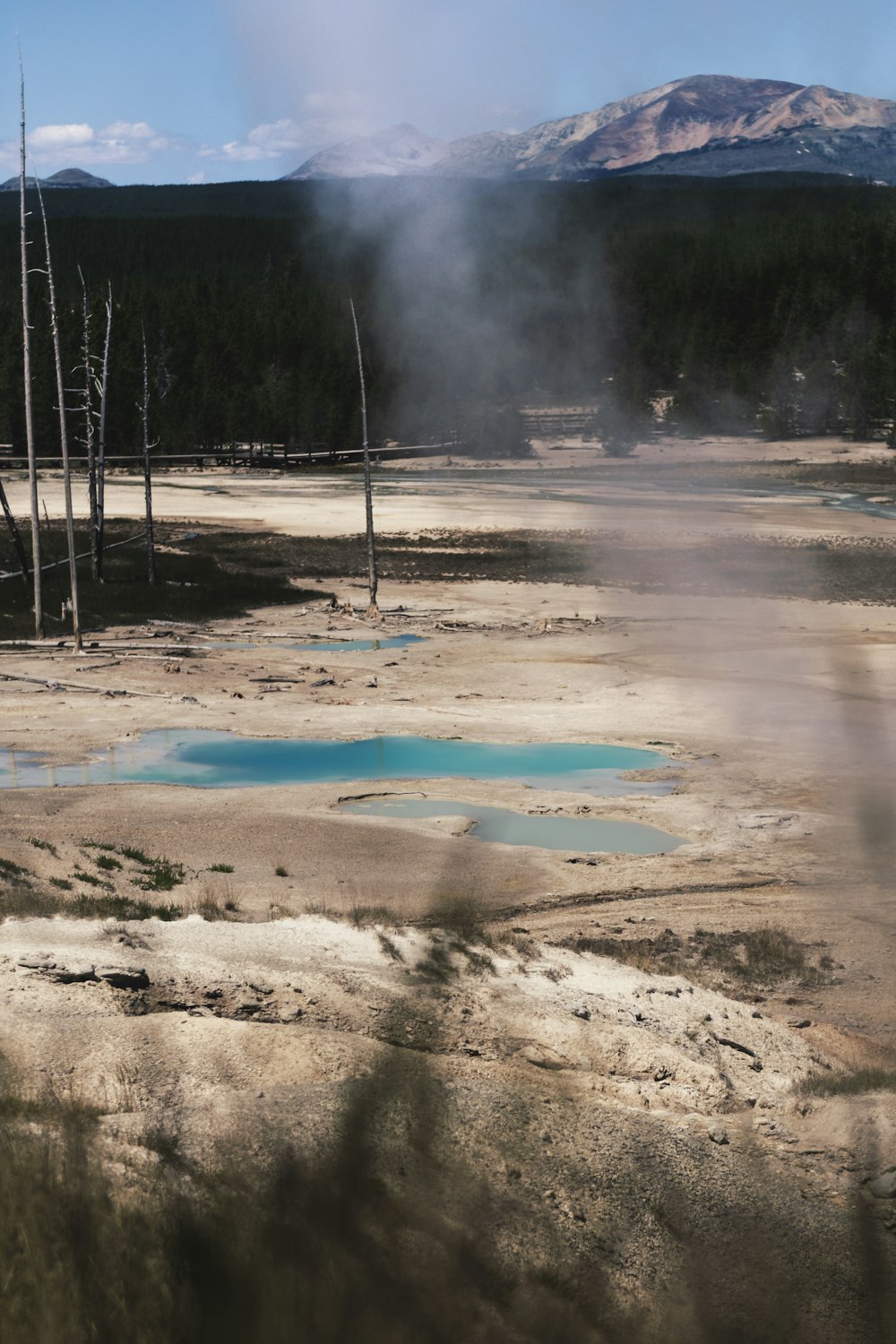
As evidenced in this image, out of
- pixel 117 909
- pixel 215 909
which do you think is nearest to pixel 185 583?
pixel 215 909

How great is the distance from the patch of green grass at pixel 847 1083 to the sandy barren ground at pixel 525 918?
0.11 m

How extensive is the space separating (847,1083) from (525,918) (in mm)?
3076

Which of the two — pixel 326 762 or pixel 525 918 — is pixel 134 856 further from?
pixel 326 762

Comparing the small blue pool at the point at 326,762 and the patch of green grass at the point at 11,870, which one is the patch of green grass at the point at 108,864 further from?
the small blue pool at the point at 326,762

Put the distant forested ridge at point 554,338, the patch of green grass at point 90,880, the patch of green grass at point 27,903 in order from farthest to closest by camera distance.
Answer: the distant forested ridge at point 554,338 → the patch of green grass at point 90,880 → the patch of green grass at point 27,903

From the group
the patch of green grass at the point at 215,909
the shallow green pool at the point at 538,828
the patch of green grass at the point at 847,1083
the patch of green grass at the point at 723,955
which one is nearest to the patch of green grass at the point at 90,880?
the patch of green grass at the point at 215,909

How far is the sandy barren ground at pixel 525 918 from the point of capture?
17.0ft

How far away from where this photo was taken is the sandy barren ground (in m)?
5.18

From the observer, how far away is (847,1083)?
6191 millimetres

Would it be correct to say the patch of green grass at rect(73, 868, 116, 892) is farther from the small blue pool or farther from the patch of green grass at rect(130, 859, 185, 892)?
the small blue pool

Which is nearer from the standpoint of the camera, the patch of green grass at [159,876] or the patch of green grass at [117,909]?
the patch of green grass at [117,909]

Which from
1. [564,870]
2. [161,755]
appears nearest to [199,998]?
[564,870]

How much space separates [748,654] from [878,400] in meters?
48.2

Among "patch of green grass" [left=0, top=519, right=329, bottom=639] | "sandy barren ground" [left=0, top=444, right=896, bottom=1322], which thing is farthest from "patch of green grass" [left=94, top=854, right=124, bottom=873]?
"patch of green grass" [left=0, top=519, right=329, bottom=639]
